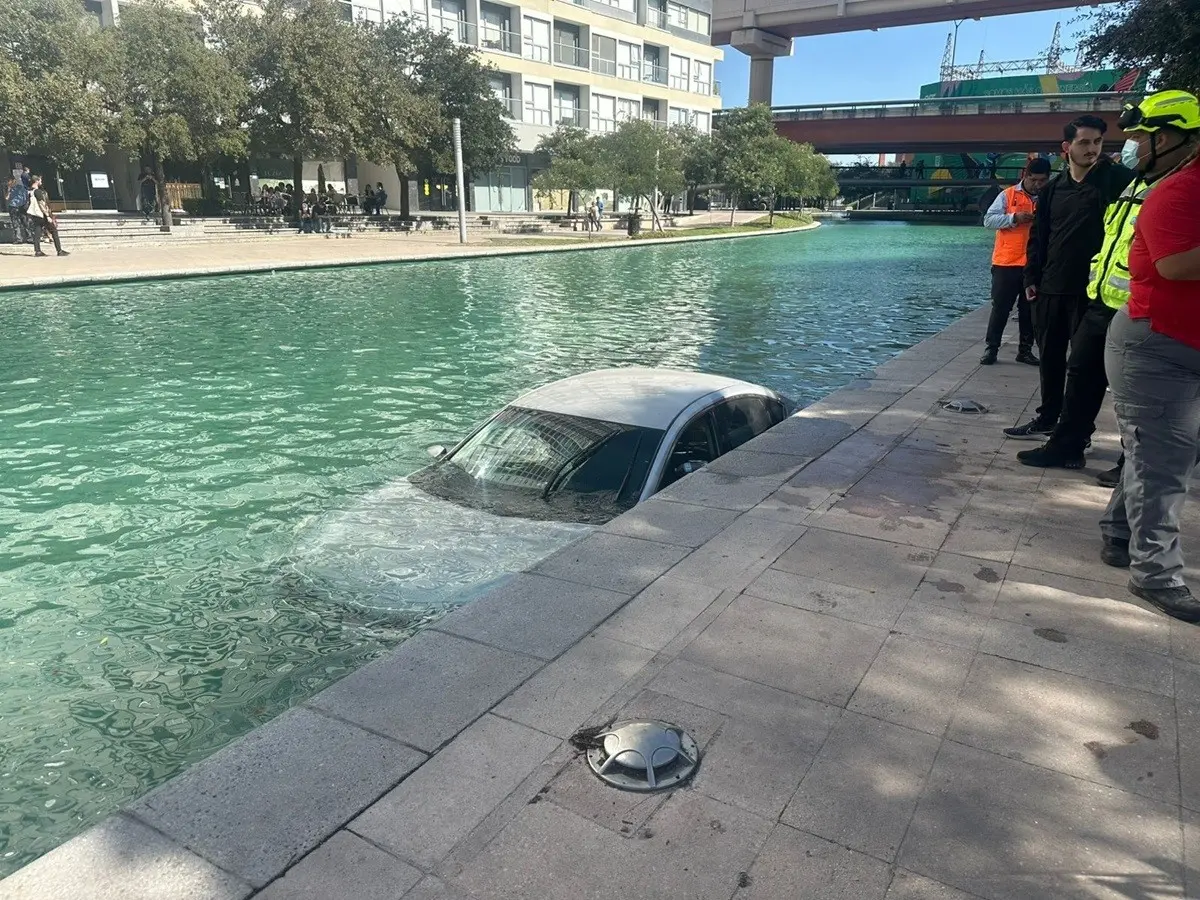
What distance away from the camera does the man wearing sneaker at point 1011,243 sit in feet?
28.8

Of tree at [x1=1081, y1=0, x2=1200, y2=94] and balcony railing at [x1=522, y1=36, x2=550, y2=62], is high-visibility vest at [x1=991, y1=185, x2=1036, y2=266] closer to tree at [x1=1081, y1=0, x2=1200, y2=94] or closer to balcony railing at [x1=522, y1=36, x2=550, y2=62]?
tree at [x1=1081, y1=0, x2=1200, y2=94]

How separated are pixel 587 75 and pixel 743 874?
60.9 m

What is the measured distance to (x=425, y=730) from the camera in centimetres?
293

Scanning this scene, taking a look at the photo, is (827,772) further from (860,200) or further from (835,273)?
(860,200)

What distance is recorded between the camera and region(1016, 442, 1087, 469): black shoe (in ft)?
19.5

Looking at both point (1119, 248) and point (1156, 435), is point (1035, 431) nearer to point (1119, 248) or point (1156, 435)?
point (1119, 248)

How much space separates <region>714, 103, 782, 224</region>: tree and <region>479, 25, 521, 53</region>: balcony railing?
14851mm

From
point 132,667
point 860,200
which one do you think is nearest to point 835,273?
point 132,667

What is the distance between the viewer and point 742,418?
6.57m

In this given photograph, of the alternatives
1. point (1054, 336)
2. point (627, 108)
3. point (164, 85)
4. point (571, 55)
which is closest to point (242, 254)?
point (164, 85)

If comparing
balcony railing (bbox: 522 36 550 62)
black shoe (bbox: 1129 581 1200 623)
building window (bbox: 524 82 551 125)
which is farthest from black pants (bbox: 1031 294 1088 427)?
balcony railing (bbox: 522 36 550 62)

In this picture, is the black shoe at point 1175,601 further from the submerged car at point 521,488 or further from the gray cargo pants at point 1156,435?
the submerged car at point 521,488

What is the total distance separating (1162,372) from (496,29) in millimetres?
55402

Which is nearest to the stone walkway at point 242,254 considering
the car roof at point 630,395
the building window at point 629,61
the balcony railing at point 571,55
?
the car roof at point 630,395
